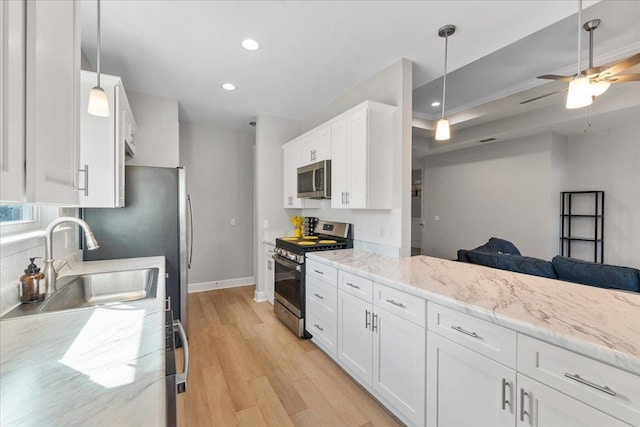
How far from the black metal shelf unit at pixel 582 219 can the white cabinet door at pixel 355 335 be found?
16.4 ft

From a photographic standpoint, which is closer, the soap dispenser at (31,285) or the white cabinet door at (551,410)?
the white cabinet door at (551,410)

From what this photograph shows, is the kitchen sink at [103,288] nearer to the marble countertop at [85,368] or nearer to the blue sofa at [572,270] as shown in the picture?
the marble countertop at [85,368]

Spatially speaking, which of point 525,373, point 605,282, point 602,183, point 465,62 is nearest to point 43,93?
point 525,373

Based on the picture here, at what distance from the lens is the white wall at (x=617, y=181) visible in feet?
14.2

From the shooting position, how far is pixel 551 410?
1.06 meters

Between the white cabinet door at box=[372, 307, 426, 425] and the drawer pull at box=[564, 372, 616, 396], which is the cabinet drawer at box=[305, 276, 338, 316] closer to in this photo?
the white cabinet door at box=[372, 307, 426, 425]

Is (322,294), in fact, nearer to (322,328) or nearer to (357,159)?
(322,328)

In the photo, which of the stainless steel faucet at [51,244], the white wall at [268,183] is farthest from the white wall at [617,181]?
the stainless steel faucet at [51,244]

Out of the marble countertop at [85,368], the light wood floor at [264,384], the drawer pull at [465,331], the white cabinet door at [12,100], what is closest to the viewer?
the white cabinet door at [12,100]

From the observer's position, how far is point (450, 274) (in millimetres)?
1899

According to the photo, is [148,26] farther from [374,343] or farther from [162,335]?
[374,343]

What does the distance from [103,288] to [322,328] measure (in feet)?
5.77

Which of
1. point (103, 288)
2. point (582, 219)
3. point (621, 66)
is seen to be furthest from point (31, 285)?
point (582, 219)

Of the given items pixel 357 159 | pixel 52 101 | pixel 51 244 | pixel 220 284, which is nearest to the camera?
pixel 52 101
